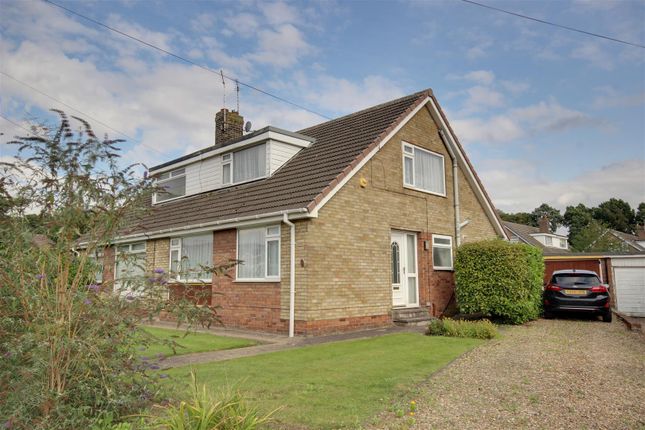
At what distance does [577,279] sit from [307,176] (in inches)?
340

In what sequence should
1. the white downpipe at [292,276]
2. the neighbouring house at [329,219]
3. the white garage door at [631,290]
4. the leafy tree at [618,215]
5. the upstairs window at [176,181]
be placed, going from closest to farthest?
1. the white downpipe at [292,276]
2. the neighbouring house at [329,219]
3. the white garage door at [631,290]
4. the upstairs window at [176,181]
5. the leafy tree at [618,215]

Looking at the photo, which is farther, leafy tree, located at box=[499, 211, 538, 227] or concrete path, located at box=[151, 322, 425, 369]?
leafy tree, located at box=[499, 211, 538, 227]

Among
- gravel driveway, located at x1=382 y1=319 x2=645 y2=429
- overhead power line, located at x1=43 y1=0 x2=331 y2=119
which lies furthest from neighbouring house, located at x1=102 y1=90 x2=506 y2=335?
gravel driveway, located at x1=382 y1=319 x2=645 y2=429

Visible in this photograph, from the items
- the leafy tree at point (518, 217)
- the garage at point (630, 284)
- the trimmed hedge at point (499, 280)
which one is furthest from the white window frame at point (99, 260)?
the leafy tree at point (518, 217)

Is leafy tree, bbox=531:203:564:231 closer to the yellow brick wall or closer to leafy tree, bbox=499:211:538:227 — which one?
leafy tree, bbox=499:211:538:227

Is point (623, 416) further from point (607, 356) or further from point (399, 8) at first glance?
point (399, 8)

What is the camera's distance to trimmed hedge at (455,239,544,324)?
487 inches

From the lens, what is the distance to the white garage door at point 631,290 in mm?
17312

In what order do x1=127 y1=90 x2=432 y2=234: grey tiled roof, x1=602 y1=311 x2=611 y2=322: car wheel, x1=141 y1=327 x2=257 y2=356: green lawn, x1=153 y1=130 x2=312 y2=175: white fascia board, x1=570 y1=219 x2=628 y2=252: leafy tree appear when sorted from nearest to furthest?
1. x1=141 y1=327 x2=257 y2=356: green lawn
2. x1=127 y1=90 x2=432 y2=234: grey tiled roof
3. x1=602 y1=311 x2=611 y2=322: car wheel
4. x1=153 y1=130 x2=312 y2=175: white fascia board
5. x1=570 y1=219 x2=628 y2=252: leafy tree

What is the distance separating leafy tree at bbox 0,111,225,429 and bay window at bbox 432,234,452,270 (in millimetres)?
12325

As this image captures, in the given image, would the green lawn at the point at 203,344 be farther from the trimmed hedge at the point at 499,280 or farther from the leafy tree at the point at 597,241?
the leafy tree at the point at 597,241

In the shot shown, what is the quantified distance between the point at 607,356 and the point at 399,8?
9179 millimetres

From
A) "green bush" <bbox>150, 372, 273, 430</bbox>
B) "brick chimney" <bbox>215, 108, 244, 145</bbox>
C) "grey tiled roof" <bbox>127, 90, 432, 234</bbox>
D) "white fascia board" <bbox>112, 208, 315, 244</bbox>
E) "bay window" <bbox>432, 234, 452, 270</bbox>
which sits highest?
"brick chimney" <bbox>215, 108, 244, 145</bbox>

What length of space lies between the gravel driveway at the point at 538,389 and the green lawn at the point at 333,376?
1.23 feet
